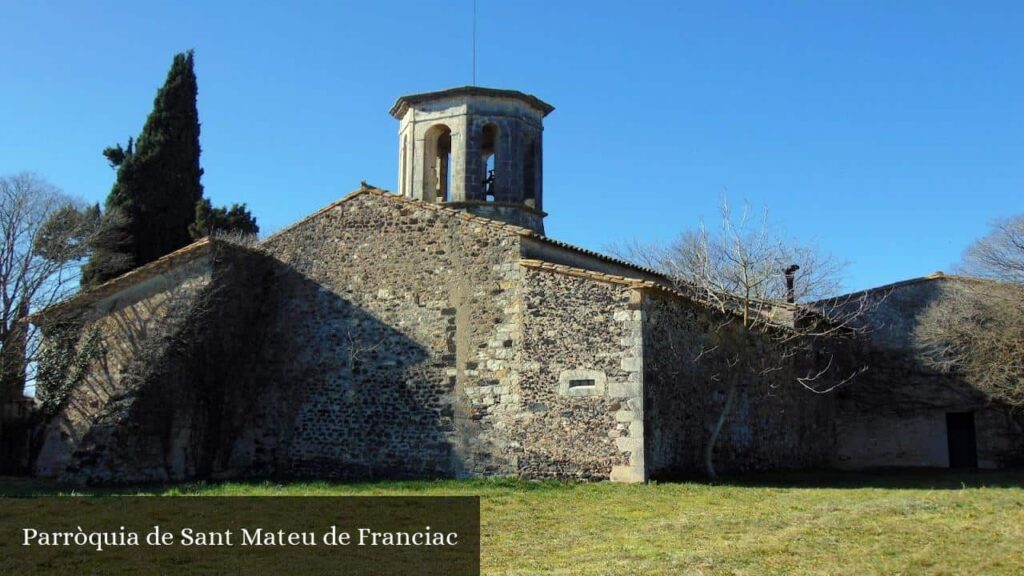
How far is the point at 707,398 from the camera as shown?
57.1 ft

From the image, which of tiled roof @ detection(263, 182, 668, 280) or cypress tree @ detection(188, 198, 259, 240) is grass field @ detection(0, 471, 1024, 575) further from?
cypress tree @ detection(188, 198, 259, 240)

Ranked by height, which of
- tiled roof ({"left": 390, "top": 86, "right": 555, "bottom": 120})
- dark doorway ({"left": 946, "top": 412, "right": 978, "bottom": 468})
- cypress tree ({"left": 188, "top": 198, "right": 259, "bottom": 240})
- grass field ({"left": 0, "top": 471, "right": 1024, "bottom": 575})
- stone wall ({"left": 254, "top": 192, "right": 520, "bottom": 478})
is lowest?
grass field ({"left": 0, "top": 471, "right": 1024, "bottom": 575})

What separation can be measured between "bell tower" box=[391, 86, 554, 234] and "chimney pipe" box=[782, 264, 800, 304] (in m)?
5.87

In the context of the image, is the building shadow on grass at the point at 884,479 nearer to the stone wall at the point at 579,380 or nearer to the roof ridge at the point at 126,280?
the stone wall at the point at 579,380

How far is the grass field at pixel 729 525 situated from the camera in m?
8.45

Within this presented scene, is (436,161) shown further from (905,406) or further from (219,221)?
(905,406)

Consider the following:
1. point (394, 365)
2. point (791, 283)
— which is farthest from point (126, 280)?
point (791, 283)

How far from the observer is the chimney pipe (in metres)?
19.4

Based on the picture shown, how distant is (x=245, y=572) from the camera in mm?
8156

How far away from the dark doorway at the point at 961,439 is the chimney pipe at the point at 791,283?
6265 millimetres

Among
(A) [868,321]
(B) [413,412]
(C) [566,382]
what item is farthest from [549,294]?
(A) [868,321]

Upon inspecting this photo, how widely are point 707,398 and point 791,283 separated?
4.68m

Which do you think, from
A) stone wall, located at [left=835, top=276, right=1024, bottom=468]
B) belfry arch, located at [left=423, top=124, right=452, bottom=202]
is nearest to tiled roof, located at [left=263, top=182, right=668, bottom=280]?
belfry arch, located at [left=423, top=124, right=452, bottom=202]

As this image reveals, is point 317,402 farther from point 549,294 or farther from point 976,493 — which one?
point 976,493
